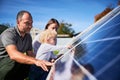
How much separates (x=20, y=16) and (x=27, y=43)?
0.52 m

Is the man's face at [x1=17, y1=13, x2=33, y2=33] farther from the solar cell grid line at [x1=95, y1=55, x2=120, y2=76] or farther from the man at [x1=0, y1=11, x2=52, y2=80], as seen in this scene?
the solar cell grid line at [x1=95, y1=55, x2=120, y2=76]

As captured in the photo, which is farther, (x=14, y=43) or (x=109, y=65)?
(x=14, y=43)

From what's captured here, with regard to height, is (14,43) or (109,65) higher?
(14,43)

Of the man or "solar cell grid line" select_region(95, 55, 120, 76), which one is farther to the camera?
the man

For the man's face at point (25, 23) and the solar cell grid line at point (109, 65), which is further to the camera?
the man's face at point (25, 23)

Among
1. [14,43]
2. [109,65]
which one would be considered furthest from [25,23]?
[109,65]

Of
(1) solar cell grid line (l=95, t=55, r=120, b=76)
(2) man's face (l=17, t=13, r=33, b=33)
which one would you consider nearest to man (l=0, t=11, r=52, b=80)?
(2) man's face (l=17, t=13, r=33, b=33)

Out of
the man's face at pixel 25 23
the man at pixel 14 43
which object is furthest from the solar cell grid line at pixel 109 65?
the man's face at pixel 25 23

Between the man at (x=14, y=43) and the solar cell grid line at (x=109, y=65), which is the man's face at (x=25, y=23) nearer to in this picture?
the man at (x=14, y=43)

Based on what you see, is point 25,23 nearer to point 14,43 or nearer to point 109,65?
point 14,43

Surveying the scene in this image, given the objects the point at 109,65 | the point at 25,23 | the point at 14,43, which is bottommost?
the point at 109,65

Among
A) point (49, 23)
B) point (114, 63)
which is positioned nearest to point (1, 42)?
point (49, 23)

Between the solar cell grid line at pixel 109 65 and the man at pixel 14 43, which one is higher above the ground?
the man at pixel 14 43

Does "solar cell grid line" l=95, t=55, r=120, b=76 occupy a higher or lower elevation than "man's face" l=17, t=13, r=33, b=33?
lower
